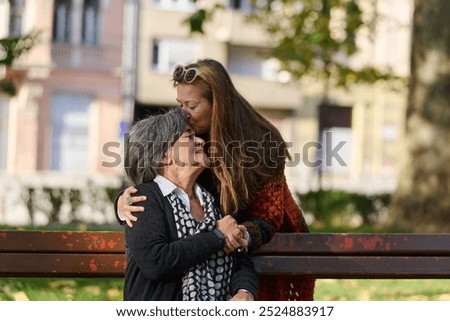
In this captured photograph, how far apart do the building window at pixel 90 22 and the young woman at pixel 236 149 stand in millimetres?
24212

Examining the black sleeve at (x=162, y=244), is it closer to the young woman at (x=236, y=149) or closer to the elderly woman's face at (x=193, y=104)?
the young woman at (x=236, y=149)

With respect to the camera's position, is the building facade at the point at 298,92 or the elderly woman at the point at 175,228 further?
the building facade at the point at 298,92

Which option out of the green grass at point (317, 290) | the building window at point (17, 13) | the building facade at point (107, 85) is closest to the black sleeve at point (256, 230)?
the green grass at point (317, 290)

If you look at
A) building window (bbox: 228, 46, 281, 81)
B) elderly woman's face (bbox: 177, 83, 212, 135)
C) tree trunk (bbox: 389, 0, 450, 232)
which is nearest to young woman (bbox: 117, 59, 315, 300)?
elderly woman's face (bbox: 177, 83, 212, 135)

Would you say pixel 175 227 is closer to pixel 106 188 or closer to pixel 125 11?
pixel 106 188

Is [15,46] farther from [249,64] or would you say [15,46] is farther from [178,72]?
[249,64]

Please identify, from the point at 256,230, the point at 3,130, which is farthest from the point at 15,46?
the point at 3,130

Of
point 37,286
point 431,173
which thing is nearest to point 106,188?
point 431,173

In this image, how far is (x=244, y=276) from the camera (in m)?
3.48

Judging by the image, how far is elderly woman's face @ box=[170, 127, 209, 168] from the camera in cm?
338

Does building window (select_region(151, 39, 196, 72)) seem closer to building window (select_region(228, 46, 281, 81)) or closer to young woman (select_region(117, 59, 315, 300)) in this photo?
building window (select_region(228, 46, 281, 81))

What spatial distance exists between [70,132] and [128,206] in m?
23.8

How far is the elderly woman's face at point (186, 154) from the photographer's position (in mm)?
3379
